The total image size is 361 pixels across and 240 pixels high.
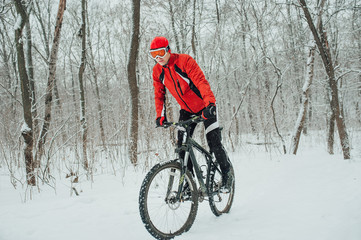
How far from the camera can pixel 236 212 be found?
284 cm

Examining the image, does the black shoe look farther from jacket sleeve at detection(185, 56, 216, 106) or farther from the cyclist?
jacket sleeve at detection(185, 56, 216, 106)

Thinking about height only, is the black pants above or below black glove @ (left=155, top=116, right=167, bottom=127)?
below

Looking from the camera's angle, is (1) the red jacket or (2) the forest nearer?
(1) the red jacket

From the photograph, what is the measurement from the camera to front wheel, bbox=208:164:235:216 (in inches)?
103

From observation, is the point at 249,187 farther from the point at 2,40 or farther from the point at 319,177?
the point at 2,40

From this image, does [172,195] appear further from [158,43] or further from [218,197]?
[158,43]

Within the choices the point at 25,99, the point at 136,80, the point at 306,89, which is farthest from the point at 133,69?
the point at 306,89

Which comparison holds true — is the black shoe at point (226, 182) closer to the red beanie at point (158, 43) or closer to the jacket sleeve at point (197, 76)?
the jacket sleeve at point (197, 76)

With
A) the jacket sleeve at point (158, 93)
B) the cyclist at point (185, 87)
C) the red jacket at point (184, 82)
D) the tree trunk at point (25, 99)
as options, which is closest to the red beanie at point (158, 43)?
the cyclist at point (185, 87)

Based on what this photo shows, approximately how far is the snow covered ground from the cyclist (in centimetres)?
58

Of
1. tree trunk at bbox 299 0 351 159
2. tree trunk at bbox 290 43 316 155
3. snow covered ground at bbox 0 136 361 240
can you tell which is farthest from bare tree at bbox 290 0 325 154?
snow covered ground at bbox 0 136 361 240

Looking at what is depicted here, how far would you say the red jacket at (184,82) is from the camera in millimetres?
2430

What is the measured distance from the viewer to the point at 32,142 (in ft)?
13.9

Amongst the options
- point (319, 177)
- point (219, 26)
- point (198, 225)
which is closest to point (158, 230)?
point (198, 225)
